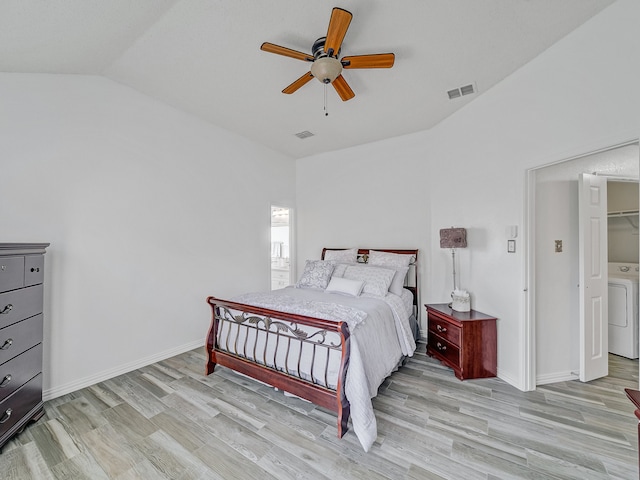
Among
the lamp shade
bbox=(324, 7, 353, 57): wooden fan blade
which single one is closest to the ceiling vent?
the lamp shade

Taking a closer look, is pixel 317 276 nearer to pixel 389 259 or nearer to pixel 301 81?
pixel 389 259

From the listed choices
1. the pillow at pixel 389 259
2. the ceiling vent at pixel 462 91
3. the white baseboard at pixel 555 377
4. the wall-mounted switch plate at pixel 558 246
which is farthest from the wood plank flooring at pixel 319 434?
the ceiling vent at pixel 462 91

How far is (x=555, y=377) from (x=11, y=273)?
4.78 m

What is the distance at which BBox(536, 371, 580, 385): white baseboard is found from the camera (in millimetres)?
2729

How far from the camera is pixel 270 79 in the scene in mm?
2795

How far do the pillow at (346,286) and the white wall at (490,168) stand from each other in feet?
4.13

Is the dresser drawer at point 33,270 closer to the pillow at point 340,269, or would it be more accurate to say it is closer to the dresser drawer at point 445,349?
the pillow at point 340,269

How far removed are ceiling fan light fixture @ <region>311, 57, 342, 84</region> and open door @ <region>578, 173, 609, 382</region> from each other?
2606 millimetres

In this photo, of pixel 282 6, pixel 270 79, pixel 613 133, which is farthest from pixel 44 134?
pixel 613 133

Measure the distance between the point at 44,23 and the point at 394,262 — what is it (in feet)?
13.2

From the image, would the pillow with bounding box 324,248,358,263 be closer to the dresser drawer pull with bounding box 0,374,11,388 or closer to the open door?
the open door

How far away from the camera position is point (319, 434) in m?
2.04

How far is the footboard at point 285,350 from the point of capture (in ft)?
6.86

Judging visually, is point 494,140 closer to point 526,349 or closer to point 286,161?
point 526,349
